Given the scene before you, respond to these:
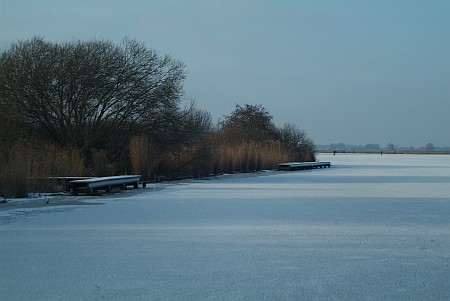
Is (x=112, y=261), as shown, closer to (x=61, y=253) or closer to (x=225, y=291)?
(x=61, y=253)

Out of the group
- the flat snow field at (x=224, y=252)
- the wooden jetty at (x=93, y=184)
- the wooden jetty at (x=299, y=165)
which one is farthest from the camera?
the wooden jetty at (x=299, y=165)

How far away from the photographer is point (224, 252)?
26.6ft

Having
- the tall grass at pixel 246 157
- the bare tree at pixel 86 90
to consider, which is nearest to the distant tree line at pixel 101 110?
the bare tree at pixel 86 90

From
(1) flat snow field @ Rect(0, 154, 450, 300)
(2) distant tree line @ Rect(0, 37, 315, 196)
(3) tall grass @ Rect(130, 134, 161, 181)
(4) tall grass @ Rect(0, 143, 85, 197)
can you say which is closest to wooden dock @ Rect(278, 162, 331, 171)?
(2) distant tree line @ Rect(0, 37, 315, 196)

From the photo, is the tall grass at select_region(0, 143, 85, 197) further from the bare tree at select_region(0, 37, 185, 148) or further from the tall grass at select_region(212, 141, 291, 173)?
the tall grass at select_region(212, 141, 291, 173)

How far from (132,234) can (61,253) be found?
72.1 inches

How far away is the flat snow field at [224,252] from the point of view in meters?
6.10

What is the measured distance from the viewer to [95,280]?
644 centimetres

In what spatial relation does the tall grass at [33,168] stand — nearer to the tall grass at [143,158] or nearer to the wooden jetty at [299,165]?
the tall grass at [143,158]

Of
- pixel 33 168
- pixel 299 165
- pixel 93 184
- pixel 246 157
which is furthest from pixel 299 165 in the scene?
pixel 33 168

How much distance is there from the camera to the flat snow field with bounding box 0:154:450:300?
6098 millimetres

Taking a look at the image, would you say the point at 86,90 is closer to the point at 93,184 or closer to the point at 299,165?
the point at 93,184

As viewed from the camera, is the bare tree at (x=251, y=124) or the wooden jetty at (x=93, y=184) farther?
the bare tree at (x=251, y=124)

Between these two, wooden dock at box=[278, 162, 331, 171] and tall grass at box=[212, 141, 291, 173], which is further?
wooden dock at box=[278, 162, 331, 171]
